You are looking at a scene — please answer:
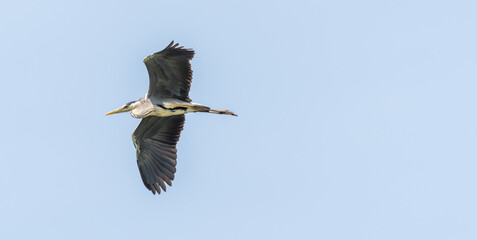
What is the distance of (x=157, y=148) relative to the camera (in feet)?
60.2

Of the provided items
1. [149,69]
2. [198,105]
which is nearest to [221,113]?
[198,105]

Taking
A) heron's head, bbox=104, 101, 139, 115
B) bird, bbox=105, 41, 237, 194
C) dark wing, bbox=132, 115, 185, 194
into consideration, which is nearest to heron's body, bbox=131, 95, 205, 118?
bird, bbox=105, 41, 237, 194

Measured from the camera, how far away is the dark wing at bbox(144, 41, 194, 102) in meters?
16.4

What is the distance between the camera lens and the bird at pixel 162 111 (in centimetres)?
1667

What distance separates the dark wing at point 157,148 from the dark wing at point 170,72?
948 millimetres

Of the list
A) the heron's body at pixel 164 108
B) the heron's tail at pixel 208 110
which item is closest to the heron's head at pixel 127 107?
the heron's body at pixel 164 108

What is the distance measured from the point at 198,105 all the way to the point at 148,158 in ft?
6.29

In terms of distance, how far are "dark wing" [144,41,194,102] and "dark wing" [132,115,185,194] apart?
0.95 meters

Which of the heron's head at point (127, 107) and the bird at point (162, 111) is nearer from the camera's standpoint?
the bird at point (162, 111)

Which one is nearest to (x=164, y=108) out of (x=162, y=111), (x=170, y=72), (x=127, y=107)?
(x=162, y=111)

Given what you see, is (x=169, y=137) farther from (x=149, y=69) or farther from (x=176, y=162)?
(x=149, y=69)

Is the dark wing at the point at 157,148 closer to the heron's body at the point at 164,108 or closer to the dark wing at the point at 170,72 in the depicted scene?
the heron's body at the point at 164,108

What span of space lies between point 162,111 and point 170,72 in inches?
37.0

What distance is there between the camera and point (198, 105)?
17.3 meters
